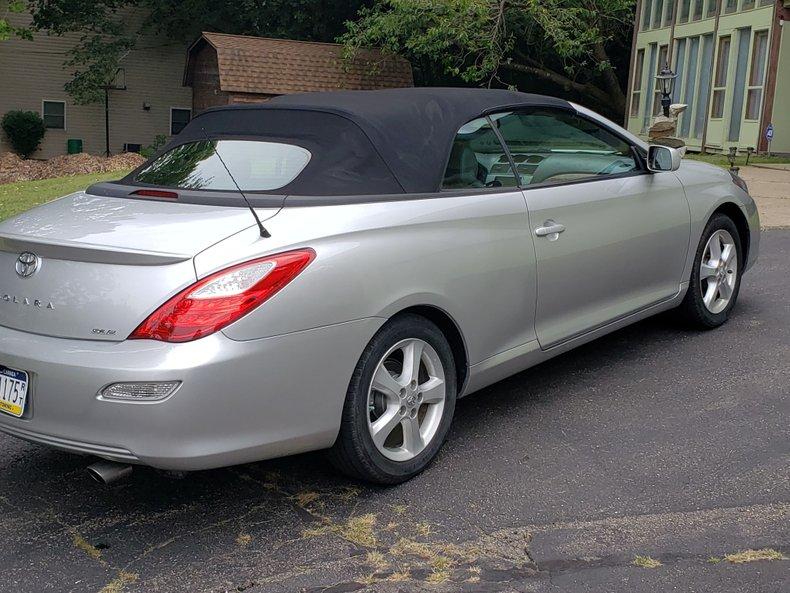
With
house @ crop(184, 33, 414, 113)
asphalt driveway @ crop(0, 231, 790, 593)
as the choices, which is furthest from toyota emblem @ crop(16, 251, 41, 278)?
house @ crop(184, 33, 414, 113)

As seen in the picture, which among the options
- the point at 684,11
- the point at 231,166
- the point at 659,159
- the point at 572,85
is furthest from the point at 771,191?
the point at 572,85

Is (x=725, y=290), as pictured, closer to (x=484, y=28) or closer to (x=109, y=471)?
(x=109, y=471)

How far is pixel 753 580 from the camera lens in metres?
3.20

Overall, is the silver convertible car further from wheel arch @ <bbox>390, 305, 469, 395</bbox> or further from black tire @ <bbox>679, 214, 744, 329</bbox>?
black tire @ <bbox>679, 214, 744, 329</bbox>

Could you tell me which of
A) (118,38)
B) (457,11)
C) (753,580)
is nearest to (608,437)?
(753,580)

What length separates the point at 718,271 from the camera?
6.16 m

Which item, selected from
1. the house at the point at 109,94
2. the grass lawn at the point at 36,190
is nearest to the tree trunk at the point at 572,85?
the house at the point at 109,94

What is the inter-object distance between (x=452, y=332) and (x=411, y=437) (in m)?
0.50

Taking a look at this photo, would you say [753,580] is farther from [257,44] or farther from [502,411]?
[257,44]

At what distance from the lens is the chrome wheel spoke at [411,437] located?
4.01 meters

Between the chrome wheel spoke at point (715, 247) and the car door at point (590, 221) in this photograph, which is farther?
the chrome wheel spoke at point (715, 247)

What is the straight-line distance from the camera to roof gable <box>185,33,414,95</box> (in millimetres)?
27234

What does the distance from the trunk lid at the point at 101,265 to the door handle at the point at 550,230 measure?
1.43 metres

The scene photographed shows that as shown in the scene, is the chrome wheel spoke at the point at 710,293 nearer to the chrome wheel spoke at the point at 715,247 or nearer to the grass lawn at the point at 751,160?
the chrome wheel spoke at the point at 715,247
